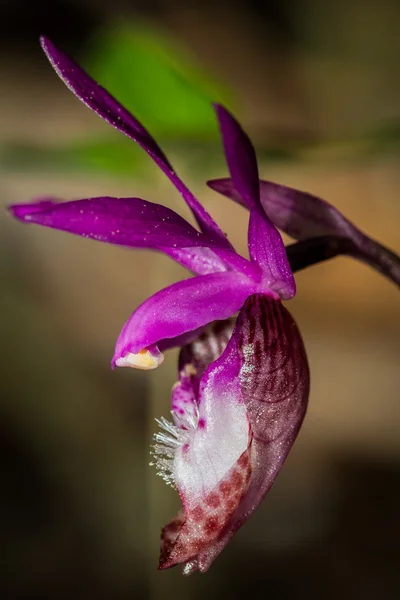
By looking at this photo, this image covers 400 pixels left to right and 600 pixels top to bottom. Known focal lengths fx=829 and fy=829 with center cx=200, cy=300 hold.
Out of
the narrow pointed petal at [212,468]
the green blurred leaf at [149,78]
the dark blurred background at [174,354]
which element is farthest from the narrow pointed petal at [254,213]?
the dark blurred background at [174,354]

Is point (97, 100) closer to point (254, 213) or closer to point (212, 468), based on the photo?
point (254, 213)

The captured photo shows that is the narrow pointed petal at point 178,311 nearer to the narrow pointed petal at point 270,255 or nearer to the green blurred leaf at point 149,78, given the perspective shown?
the narrow pointed petal at point 270,255

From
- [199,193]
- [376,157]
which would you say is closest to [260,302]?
[376,157]

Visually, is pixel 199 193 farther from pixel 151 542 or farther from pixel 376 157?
pixel 151 542

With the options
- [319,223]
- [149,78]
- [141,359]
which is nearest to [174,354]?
[149,78]

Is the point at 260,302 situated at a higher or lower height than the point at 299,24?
lower

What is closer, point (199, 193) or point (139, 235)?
point (139, 235)
